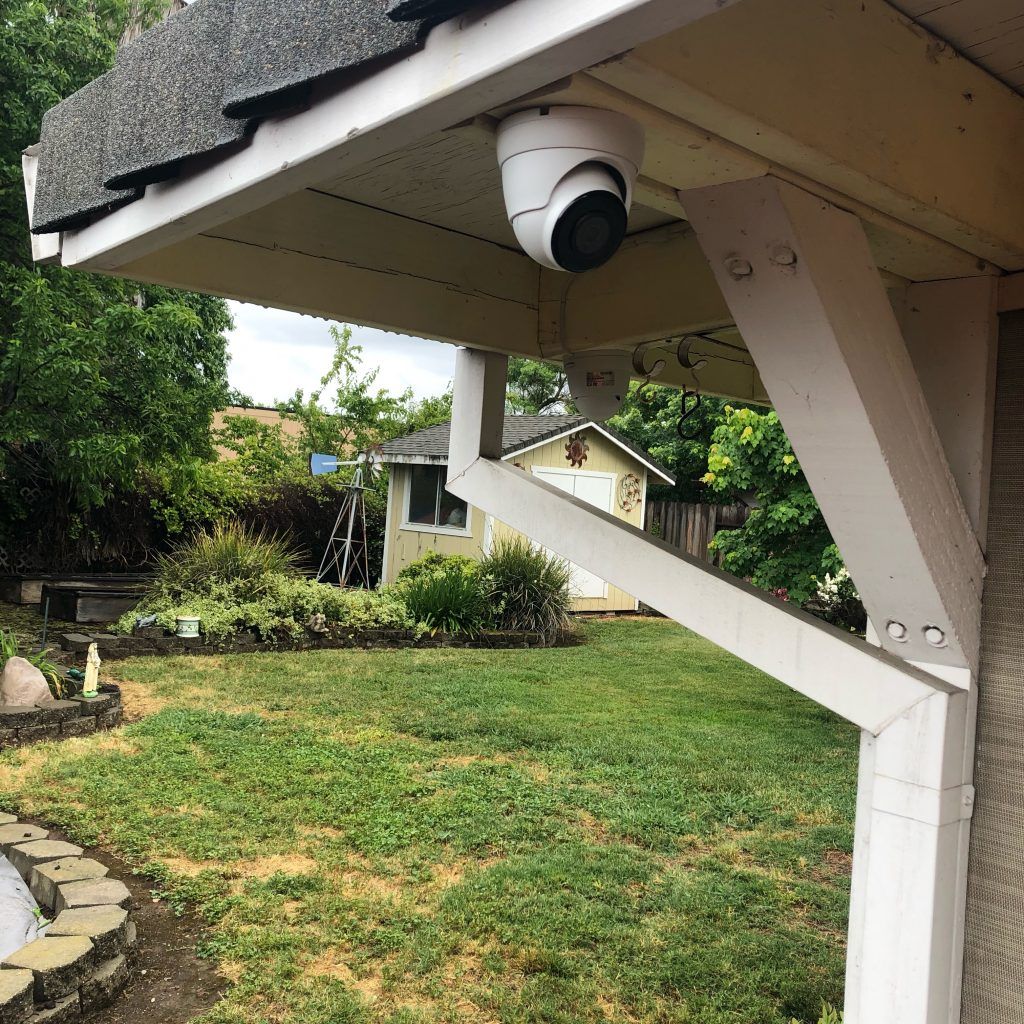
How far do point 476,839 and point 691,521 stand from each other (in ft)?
42.0

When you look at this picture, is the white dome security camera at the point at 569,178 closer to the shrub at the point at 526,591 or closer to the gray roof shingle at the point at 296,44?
the gray roof shingle at the point at 296,44

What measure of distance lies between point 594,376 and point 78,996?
2.66 metres

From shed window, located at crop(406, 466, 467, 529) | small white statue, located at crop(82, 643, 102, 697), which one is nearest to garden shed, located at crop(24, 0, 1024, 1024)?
small white statue, located at crop(82, 643, 102, 697)

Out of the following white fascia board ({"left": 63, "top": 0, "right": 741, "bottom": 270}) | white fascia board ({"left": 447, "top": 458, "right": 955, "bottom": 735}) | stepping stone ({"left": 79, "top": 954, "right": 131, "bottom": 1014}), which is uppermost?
white fascia board ({"left": 63, "top": 0, "right": 741, "bottom": 270})

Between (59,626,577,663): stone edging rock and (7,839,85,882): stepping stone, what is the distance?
189 inches

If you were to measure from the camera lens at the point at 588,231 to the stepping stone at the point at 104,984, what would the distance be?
2.97m

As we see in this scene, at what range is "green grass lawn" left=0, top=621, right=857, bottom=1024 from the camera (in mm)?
3311

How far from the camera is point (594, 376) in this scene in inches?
123

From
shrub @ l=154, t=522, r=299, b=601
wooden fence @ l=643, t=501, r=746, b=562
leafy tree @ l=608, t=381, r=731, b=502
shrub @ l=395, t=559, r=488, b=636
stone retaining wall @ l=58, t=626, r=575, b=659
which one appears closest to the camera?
stone retaining wall @ l=58, t=626, r=575, b=659

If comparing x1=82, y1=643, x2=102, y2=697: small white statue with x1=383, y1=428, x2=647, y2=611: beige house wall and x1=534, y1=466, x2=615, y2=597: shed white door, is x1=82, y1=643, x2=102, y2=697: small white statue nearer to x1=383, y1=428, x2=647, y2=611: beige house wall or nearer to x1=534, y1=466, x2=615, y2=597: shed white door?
x1=383, y1=428, x2=647, y2=611: beige house wall

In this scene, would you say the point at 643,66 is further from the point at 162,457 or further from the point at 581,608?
the point at 581,608

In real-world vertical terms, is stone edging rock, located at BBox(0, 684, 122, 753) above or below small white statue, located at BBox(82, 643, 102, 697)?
below

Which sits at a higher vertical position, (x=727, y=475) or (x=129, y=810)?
(x=727, y=475)

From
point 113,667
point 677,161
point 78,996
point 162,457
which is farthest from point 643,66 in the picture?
point 162,457
